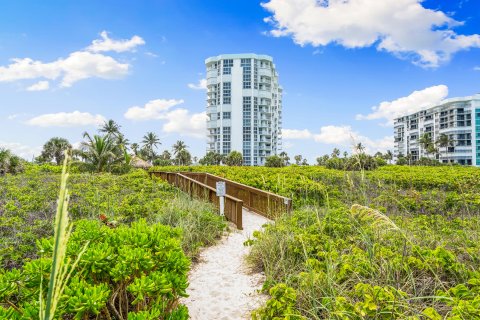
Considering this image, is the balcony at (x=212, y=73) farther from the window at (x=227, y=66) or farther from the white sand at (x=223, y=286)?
the white sand at (x=223, y=286)

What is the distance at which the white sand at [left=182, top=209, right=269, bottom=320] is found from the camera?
475cm

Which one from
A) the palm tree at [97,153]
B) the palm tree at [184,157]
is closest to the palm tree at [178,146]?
the palm tree at [184,157]

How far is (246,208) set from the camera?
13.3 m

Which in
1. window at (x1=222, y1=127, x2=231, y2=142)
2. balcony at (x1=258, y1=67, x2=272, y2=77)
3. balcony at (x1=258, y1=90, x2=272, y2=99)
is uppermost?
→ balcony at (x1=258, y1=67, x2=272, y2=77)

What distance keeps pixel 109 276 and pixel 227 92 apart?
8020 cm

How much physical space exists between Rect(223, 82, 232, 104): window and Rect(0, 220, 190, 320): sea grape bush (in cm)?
7863

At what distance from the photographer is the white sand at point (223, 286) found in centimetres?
475

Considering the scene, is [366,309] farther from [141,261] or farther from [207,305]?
[207,305]

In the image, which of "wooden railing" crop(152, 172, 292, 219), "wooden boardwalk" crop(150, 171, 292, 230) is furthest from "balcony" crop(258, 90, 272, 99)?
"wooden railing" crop(152, 172, 292, 219)

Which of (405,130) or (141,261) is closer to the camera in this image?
(141,261)

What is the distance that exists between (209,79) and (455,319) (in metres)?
85.0

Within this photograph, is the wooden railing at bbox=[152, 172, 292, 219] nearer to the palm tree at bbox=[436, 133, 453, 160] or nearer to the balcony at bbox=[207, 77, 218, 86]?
the balcony at bbox=[207, 77, 218, 86]

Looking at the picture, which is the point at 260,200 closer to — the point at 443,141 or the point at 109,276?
the point at 109,276

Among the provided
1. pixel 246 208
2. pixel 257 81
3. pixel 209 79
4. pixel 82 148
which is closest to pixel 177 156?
pixel 209 79
